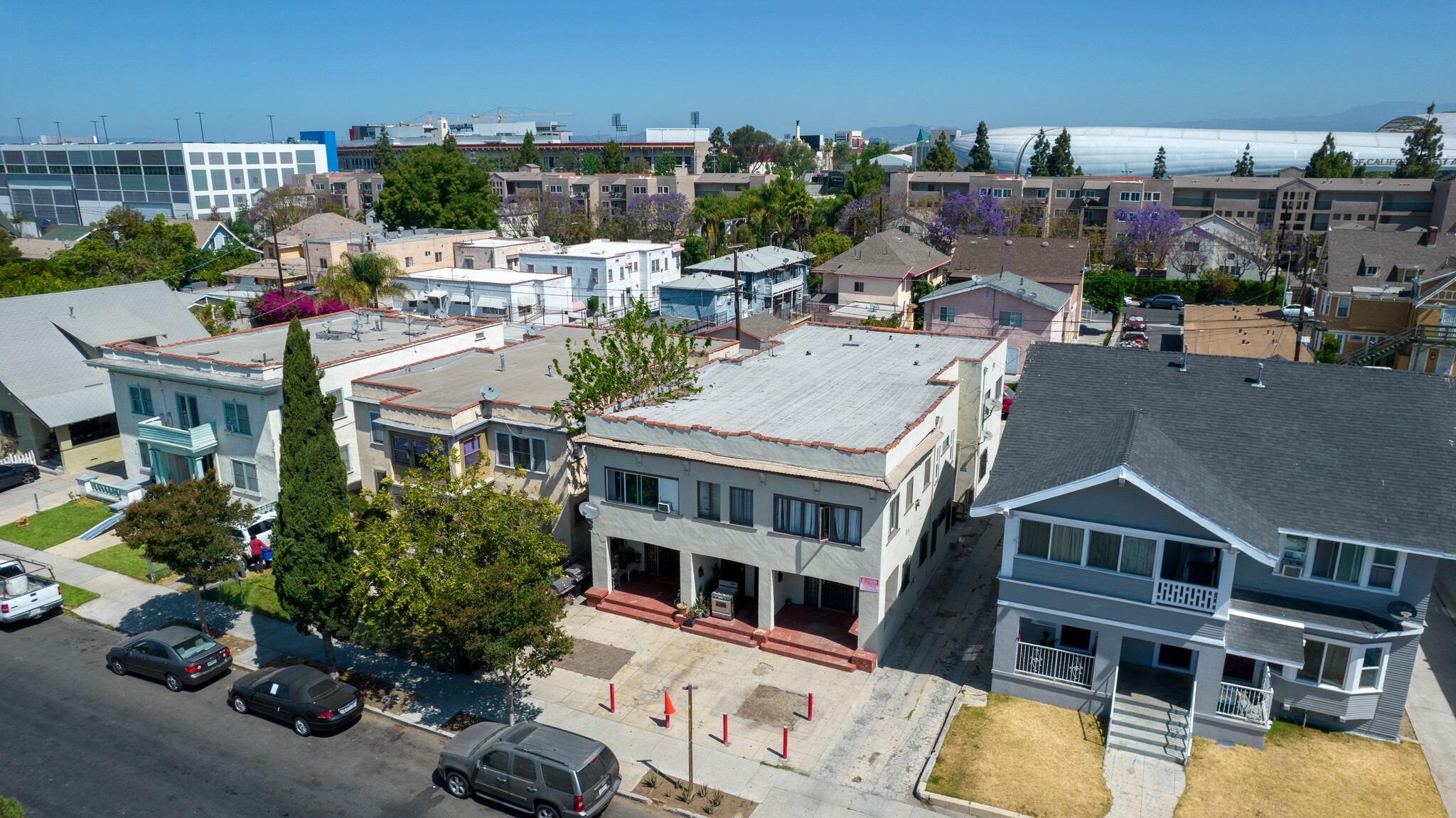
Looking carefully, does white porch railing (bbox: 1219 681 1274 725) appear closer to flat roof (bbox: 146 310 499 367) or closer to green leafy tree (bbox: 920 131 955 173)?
flat roof (bbox: 146 310 499 367)

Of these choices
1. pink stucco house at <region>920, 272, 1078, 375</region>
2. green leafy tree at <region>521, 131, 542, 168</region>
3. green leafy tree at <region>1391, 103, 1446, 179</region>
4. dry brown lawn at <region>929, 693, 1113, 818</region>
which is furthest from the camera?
green leafy tree at <region>521, 131, 542, 168</region>

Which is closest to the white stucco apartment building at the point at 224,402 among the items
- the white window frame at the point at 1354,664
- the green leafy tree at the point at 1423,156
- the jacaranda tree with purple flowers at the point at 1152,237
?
the white window frame at the point at 1354,664

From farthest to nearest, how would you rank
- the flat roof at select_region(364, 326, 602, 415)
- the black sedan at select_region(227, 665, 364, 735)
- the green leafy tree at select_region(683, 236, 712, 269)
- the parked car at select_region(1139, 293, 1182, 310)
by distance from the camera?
the green leafy tree at select_region(683, 236, 712, 269)
the parked car at select_region(1139, 293, 1182, 310)
the flat roof at select_region(364, 326, 602, 415)
the black sedan at select_region(227, 665, 364, 735)

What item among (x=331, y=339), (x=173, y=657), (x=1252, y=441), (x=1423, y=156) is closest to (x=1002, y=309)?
(x=1252, y=441)

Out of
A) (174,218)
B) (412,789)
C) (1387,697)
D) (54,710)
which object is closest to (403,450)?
(54,710)

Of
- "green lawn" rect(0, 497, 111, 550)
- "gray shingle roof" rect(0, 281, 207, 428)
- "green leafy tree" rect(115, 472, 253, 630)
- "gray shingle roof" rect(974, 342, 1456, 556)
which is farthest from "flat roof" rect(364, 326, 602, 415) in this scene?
"gray shingle roof" rect(974, 342, 1456, 556)

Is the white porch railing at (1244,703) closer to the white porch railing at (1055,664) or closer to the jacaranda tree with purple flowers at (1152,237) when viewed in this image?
the white porch railing at (1055,664)

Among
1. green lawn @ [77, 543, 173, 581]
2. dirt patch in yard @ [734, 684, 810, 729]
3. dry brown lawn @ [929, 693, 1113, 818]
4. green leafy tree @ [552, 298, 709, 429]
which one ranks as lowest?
green lawn @ [77, 543, 173, 581]
